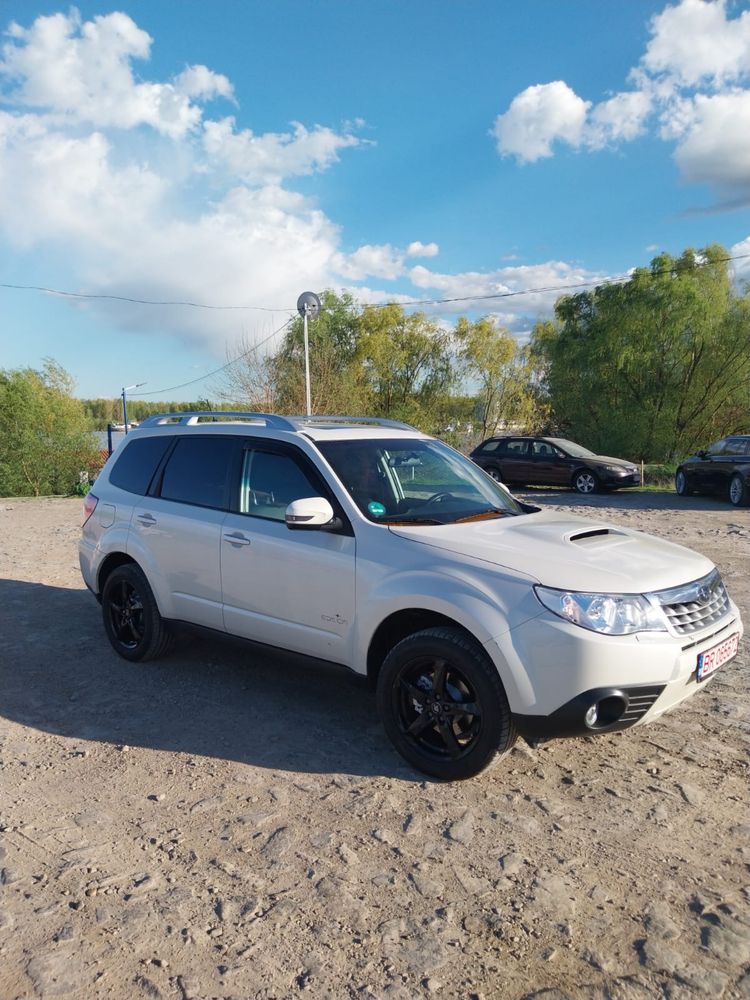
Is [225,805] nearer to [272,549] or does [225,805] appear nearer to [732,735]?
[272,549]

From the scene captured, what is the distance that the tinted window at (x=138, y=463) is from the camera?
5.55 meters

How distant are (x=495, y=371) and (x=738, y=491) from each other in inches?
1083

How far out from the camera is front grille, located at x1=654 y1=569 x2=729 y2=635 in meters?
3.54

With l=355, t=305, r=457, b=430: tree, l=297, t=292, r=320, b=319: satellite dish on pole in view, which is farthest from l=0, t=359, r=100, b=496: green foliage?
l=355, t=305, r=457, b=430: tree

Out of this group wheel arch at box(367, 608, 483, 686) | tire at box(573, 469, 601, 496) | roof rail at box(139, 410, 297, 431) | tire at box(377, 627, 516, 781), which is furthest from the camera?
tire at box(573, 469, 601, 496)

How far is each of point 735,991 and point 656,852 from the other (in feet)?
2.53

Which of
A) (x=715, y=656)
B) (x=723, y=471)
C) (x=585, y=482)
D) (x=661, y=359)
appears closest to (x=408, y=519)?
(x=715, y=656)

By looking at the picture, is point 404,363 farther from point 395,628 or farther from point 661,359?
point 395,628

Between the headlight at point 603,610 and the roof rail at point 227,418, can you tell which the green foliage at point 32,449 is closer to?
the roof rail at point 227,418

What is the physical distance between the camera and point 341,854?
10.2 ft

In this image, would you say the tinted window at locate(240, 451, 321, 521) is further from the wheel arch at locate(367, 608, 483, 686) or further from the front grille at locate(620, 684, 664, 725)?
the front grille at locate(620, 684, 664, 725)

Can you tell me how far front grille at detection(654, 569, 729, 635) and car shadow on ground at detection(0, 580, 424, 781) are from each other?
146 cm

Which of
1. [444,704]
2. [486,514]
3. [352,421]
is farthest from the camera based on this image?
[352,421]

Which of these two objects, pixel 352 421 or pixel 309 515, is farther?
pixel 352 421
